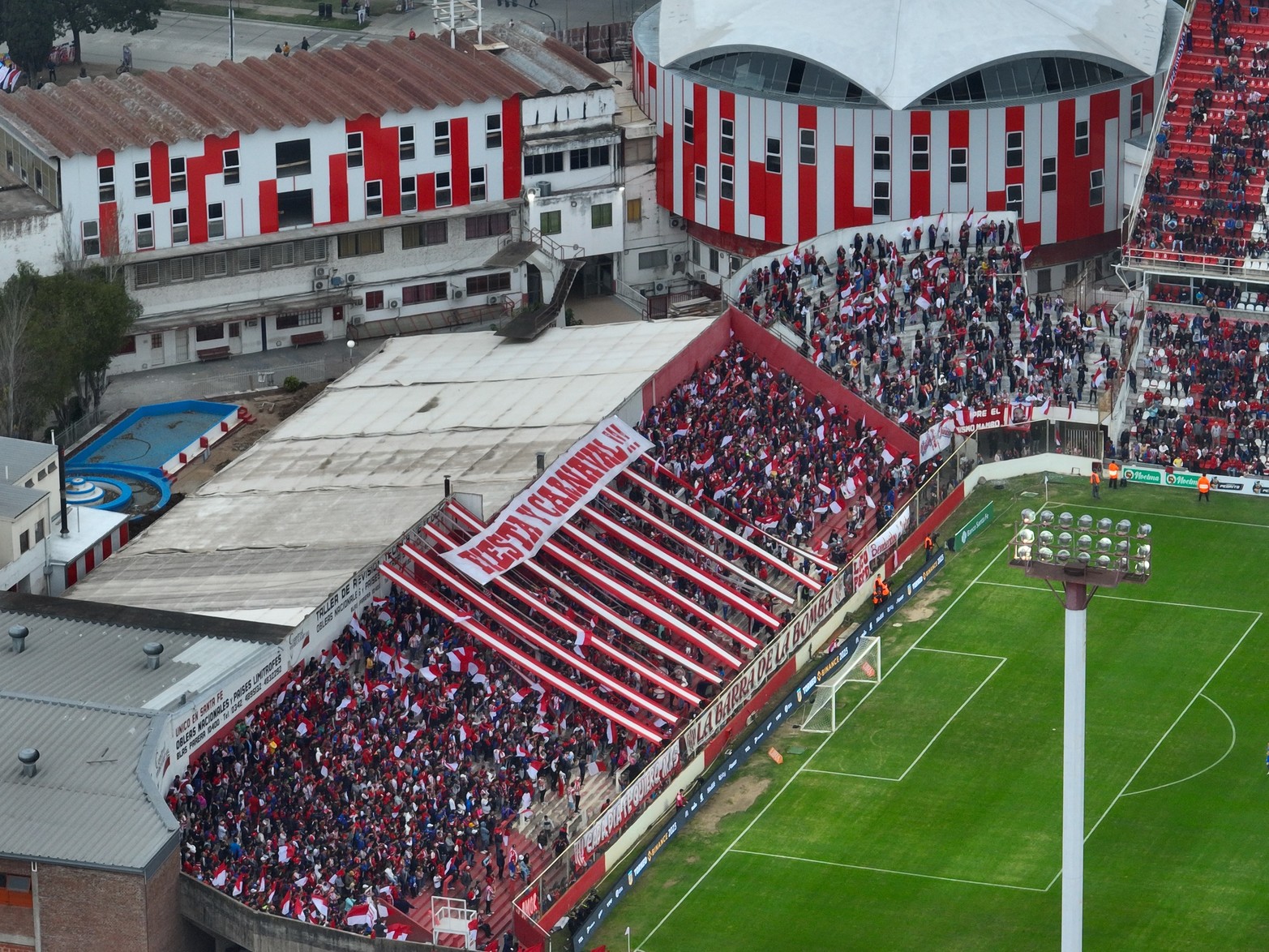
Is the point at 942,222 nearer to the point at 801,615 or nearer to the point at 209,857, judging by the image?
the point at 801,615

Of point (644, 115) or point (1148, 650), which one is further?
point (644, 115)

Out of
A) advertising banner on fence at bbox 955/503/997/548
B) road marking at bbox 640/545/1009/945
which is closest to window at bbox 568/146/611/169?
advertising banner on fence at bbox 955/503/997/548

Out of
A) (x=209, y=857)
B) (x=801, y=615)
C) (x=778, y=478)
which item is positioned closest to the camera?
(x=209, y=857)

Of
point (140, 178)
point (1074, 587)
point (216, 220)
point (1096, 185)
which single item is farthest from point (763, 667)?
point (1096, 185)

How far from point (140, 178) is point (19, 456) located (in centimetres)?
2313

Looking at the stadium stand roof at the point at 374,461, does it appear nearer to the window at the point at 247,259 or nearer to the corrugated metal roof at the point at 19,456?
the corrugated metal roof at the point at 19,456

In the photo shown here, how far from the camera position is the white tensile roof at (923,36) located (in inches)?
5325

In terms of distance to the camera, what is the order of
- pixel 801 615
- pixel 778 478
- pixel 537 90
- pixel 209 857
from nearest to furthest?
pixel 209 857, pixel 801 615, pixel 778 478, pixel 537 90

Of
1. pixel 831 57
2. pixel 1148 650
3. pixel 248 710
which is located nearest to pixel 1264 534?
pixel 1148 650

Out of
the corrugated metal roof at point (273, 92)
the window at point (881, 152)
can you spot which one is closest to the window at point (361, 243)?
the corrugated metal roof at point (273, 92)

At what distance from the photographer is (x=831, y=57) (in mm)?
135625

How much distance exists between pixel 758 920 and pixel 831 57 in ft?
160

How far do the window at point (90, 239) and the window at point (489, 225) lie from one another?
16.5 metres

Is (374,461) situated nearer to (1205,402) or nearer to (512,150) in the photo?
(512,150)
